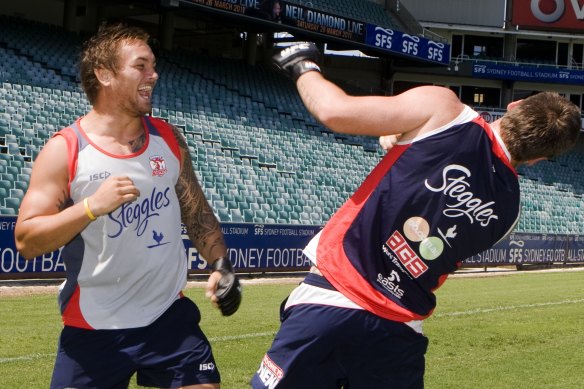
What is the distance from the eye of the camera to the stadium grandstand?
2391cm

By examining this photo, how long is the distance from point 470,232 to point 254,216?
19294 mm

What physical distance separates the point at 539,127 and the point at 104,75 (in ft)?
6.69

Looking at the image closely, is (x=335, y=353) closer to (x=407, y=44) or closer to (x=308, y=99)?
(x=308, y=99)

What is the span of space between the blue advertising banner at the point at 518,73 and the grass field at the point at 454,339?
3165 centimetres

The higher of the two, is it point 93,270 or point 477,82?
point 477,82

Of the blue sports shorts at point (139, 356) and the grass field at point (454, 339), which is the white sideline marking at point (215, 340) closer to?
the grass field at point (454, 339)

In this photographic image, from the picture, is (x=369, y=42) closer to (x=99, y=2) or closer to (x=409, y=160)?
(x=99, y=2)

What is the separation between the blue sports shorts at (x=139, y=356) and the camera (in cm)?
388

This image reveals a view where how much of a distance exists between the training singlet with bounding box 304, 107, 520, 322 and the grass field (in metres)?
3.99

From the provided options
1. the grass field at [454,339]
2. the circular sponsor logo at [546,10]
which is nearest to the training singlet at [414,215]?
the grass field at [454,339]

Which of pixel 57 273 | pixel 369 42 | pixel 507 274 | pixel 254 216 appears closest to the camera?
pixel 57 273

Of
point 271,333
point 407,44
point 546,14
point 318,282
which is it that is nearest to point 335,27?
point 407,44

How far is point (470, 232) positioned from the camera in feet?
12.2

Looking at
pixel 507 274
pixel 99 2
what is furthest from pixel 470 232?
pixel 99 2
